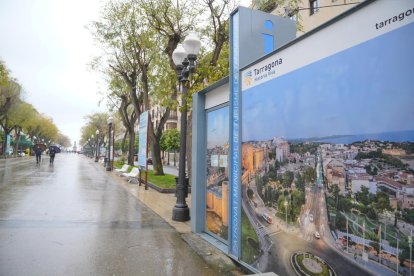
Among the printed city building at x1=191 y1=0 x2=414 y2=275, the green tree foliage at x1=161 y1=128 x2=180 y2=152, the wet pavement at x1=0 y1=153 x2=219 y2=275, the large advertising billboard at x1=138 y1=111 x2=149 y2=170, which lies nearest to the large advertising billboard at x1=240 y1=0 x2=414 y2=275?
the printed city building at x1=191 y1=0 x2=414 y2=275

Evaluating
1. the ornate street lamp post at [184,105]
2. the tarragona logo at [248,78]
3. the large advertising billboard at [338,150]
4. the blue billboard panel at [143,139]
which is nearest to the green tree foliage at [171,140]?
the blue billboard panel at [143,139]

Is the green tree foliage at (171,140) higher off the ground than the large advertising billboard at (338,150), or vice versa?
the green tree foliage at (171,140)

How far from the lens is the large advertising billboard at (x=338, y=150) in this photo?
2.86 m

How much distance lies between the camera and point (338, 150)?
348 cm

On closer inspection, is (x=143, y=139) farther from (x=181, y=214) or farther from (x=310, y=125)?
(x=310, y=125)

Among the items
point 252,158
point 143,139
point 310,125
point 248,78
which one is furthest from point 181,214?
point 143,139

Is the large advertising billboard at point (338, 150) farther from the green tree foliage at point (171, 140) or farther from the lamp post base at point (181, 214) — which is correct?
the green tree foliage at point (171, 140)

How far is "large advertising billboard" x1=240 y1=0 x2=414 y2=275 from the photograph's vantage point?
113 inches

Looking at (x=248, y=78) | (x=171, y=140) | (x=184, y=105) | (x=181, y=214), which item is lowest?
(x=181, y=214)

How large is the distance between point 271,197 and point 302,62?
182 cm

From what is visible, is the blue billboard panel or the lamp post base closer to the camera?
the lamp post base

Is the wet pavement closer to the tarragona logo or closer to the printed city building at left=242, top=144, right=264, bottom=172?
the printed city building at left=242, top=144, right=264, bottom=172

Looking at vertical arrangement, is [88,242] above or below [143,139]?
below

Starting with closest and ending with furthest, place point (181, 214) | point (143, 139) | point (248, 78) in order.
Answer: point (248, 78), point (181, 214), point (143, 139)
